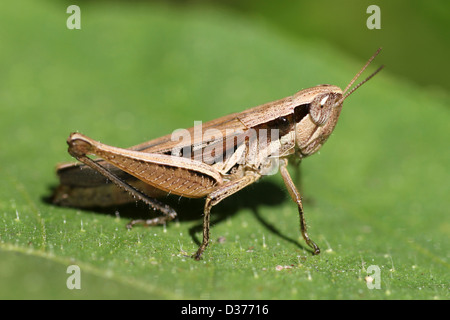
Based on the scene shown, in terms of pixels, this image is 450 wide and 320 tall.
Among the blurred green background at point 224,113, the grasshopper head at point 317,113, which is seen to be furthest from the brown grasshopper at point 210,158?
the blurred green background at point 224,113

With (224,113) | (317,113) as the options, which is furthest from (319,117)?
(224,113)

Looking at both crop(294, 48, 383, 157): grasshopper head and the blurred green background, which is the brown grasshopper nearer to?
crop(294, 48, 383, 157): grasshopper head

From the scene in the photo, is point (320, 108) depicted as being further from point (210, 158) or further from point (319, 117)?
point (210, 158)

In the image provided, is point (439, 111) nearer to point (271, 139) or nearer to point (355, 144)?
point (355, 144)

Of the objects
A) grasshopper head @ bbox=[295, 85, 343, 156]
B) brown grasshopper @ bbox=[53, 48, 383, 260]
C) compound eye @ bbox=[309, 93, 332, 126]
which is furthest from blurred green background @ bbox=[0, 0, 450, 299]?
compound eye @ bbox=[309, 93, 332, 126]

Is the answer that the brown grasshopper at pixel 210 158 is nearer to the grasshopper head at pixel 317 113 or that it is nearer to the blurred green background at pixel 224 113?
the grasshopper head at pixel 317 113

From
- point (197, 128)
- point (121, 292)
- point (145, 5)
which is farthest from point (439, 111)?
point (121, 292)
